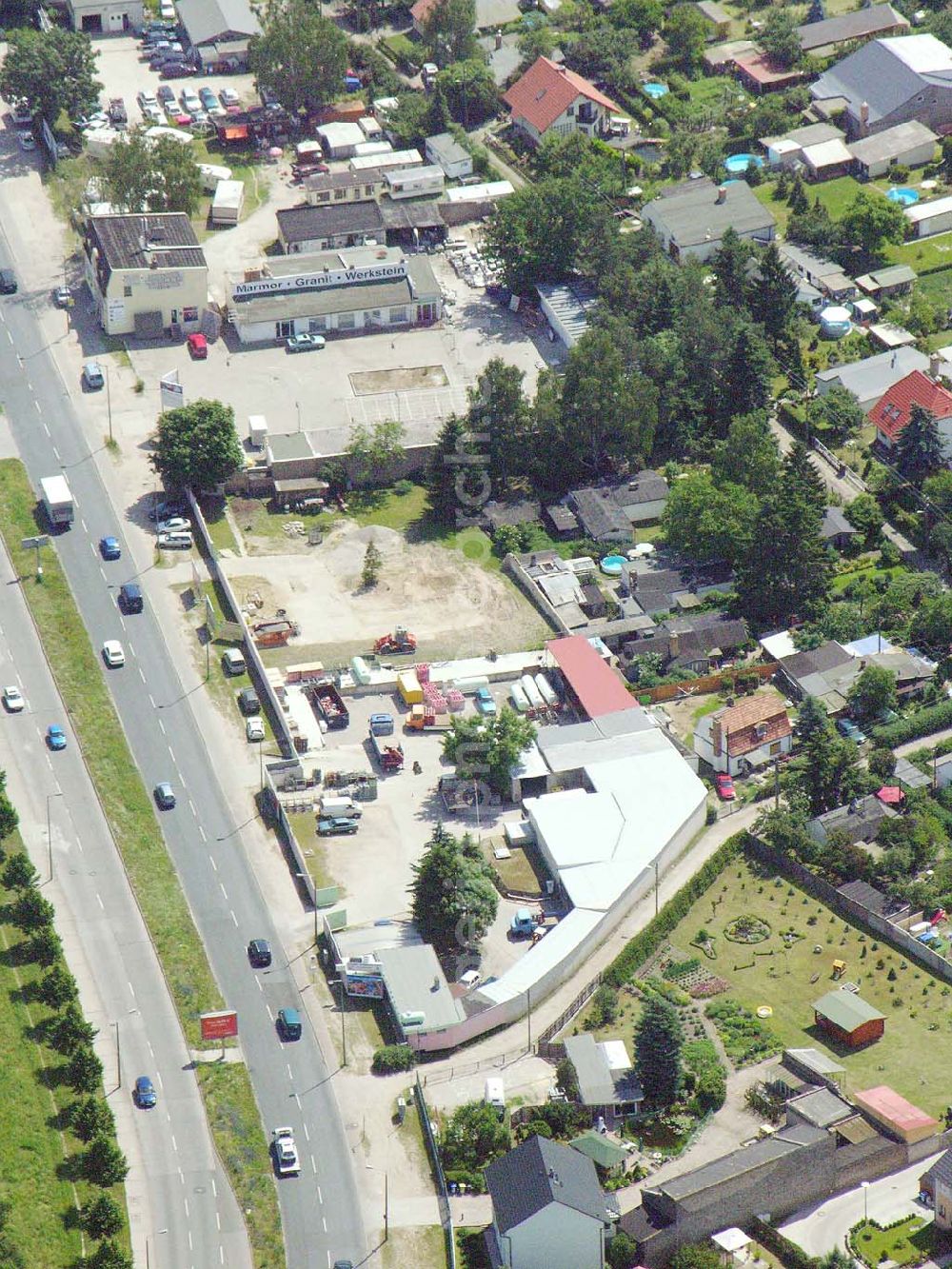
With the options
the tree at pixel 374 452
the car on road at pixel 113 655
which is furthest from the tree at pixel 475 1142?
the tree at pixel 374 452

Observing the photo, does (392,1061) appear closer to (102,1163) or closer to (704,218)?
(102,1163)

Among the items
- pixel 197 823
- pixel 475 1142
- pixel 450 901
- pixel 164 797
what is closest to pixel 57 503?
pixel 164 797

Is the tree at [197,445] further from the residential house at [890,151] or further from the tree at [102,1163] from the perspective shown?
the residential house at [890,151]

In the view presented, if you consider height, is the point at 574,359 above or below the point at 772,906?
above

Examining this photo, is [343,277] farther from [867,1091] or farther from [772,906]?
[867,1091]

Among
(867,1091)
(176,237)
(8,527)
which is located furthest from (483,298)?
(867,1091)

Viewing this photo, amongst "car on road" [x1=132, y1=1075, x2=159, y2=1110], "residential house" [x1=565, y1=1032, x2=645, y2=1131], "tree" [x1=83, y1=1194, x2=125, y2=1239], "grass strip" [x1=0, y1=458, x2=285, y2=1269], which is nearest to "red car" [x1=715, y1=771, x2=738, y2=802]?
"residential house" [x1=565, y1=1032, x2=645, y2=1131]

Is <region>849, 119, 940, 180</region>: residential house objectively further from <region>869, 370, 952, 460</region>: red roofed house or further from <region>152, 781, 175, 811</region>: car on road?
<region>152, 781, 175, 811</region>: car on road

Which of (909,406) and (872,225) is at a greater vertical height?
(872,225)
